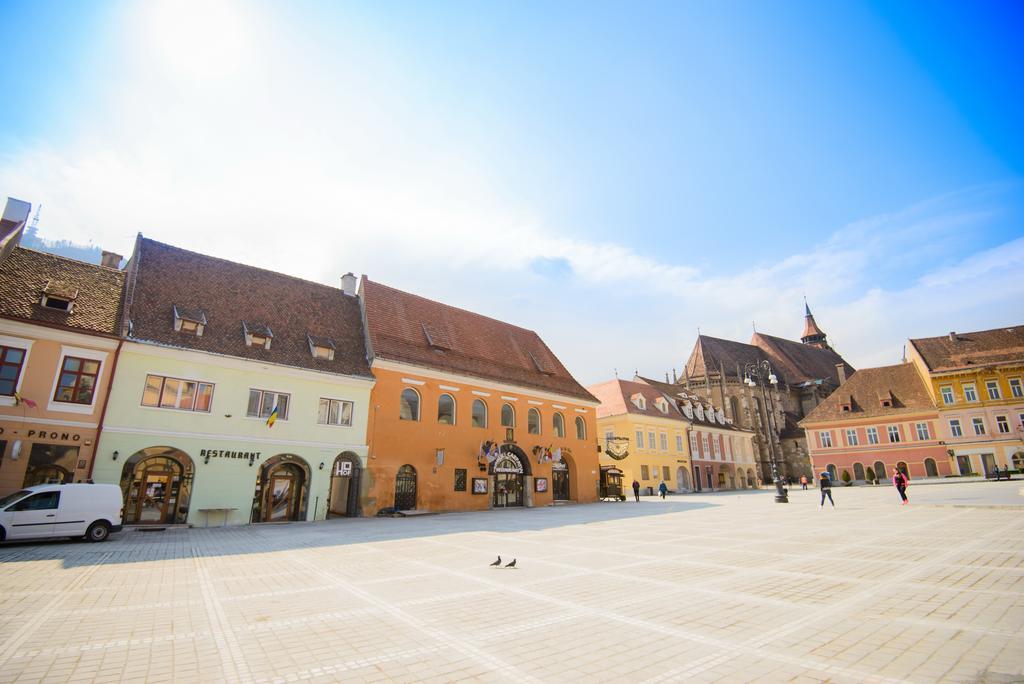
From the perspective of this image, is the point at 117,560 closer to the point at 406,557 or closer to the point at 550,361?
the point at 406,557

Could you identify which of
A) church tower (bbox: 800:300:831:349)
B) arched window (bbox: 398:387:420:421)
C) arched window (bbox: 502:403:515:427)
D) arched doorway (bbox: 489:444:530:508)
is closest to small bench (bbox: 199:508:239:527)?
arched window (bbox: 398:387:420:421)

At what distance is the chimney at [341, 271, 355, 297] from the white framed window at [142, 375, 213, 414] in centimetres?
1169

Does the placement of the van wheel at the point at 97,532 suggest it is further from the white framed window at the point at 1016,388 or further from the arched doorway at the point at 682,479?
the white framed window at the point at 1016,388

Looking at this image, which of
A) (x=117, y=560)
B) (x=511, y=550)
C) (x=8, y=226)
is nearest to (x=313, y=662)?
(x=511, y=550)

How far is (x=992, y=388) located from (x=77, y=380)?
214 feet

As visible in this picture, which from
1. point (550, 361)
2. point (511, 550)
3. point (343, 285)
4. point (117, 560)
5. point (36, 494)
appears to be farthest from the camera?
point (550, 361)

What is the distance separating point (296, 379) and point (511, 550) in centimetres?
1471

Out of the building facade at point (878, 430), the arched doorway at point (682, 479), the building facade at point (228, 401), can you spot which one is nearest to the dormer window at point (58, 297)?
the building facade at point (228, 401)

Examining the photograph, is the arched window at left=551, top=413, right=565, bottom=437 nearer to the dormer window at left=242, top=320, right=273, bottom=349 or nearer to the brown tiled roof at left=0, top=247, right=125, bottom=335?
the dormer window at left=242, top=320, right=273, bottom=349

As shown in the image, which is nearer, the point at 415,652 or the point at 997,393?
the point at 415,652

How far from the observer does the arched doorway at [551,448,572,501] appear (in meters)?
33.8

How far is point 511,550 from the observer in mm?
12625

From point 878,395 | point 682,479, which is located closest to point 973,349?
point 878,395

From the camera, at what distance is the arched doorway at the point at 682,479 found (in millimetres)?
47031
